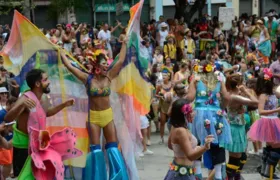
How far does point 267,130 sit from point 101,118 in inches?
91.8

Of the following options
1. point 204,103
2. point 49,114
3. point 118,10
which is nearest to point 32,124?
point 49,114

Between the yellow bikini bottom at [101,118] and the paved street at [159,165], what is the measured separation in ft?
6.25

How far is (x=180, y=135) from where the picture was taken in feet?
19.5

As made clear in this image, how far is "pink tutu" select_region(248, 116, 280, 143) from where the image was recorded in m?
8.12

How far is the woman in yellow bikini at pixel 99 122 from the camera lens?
7.67 metres

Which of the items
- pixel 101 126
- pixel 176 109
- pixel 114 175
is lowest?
pixel 114 175

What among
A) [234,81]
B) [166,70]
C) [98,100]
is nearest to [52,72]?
[98,100]

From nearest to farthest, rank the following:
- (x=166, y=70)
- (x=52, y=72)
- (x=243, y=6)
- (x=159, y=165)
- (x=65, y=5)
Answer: (x=52, y=72), (x=159, y=165), (x=166, y=70), (x=65, y=5), (x=243, y=6)

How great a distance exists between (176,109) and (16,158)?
7.20ft

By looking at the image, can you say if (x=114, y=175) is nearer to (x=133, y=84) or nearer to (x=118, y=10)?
(x=133, y=84)

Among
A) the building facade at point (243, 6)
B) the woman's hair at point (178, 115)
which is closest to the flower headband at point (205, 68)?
the woman's hair at point (178, 115)

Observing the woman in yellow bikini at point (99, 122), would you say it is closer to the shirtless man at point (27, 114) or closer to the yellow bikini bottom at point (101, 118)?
the yellow bikini bottom at point (101, 118)

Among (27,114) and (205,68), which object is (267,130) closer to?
(205,68)

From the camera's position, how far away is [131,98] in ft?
27.0
